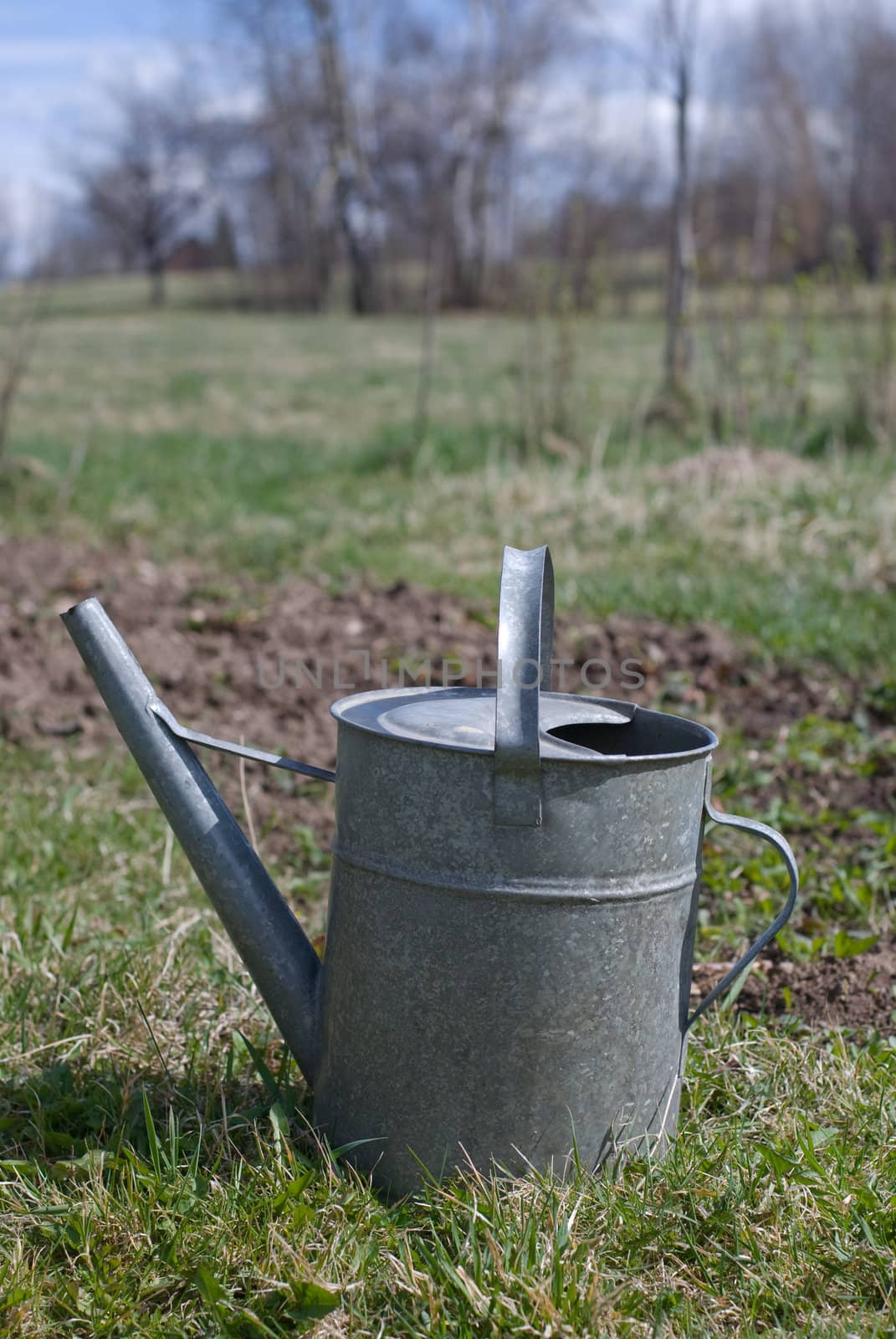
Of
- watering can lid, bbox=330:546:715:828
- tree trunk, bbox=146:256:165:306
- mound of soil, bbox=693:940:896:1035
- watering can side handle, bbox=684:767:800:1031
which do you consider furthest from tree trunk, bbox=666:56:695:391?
tree trunk, bbox=146:256:165:306

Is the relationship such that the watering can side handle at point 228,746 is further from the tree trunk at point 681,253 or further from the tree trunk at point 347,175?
the tree trunk at point 347,175

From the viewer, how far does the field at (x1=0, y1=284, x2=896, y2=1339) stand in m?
1.45

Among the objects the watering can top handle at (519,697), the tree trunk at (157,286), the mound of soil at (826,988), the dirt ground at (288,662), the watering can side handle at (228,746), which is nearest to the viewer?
the watering can top handle at (519,697)

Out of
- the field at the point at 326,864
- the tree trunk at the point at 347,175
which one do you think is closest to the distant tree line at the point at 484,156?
the tree trunk at the point at 347,175

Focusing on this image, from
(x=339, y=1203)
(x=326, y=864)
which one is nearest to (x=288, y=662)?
(x=326, y=864)

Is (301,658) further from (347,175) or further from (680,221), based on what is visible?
(347,175)

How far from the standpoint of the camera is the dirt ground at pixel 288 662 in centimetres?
336

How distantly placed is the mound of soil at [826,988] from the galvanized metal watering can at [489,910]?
52 centimetres

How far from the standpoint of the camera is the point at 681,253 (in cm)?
884

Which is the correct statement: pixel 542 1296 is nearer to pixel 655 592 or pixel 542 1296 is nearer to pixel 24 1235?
pixel 24 1235

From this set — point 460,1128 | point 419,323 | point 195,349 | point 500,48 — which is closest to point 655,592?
point 460,1128

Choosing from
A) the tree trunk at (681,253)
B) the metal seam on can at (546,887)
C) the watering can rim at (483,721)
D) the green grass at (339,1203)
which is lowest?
the green grass at (339,1203)

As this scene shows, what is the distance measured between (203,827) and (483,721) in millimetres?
440

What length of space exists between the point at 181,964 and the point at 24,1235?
2.20 feet
